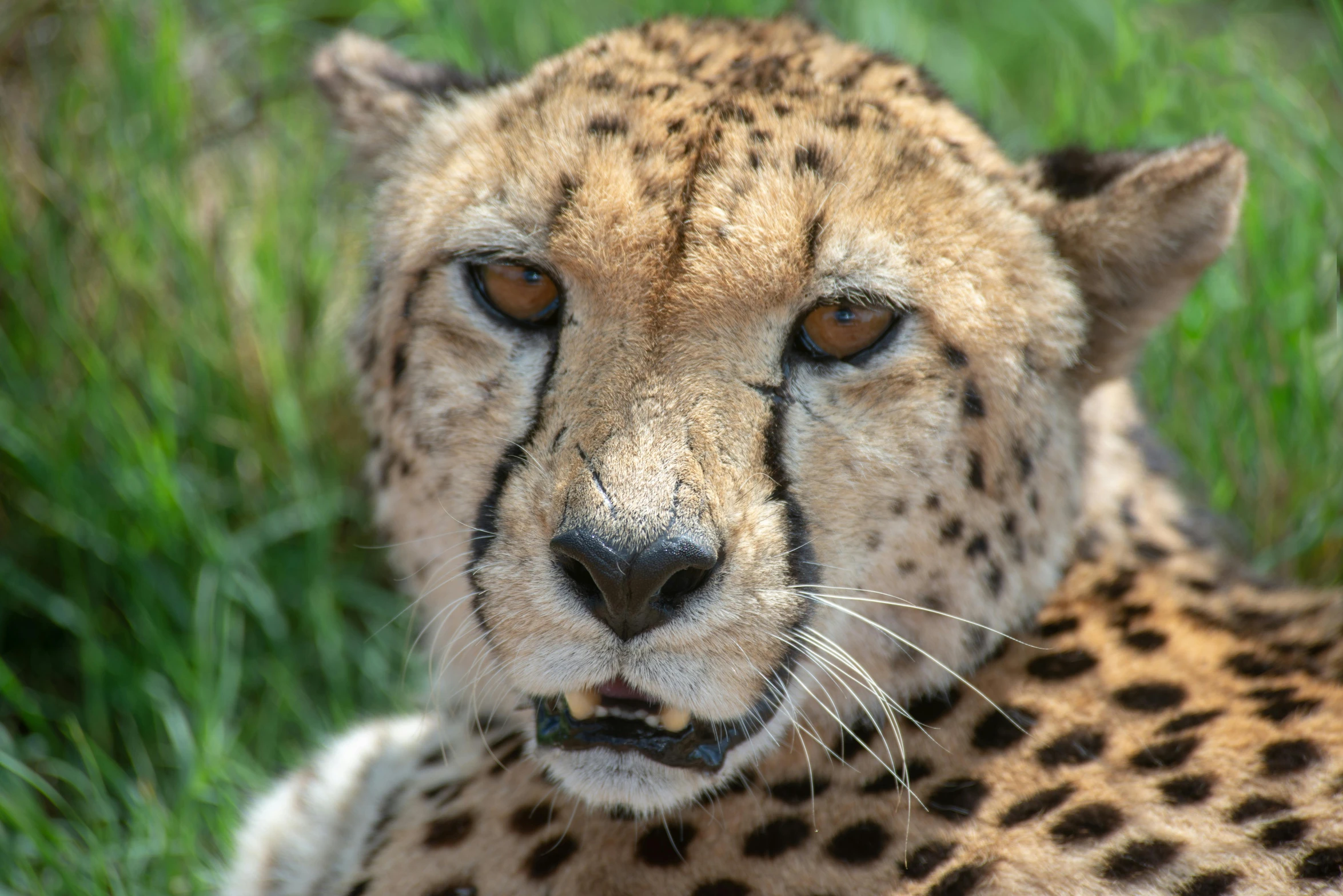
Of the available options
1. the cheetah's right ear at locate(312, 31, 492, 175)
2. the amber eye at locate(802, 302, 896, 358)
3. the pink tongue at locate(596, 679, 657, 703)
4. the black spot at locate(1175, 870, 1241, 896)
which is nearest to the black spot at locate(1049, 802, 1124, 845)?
the black spot at locate(1175, 870, 1241, 896)

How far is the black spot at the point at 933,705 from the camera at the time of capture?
73.1 inches

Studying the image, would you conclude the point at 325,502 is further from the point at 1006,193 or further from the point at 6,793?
the point at 1006,193

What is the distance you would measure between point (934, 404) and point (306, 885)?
1.19 metres

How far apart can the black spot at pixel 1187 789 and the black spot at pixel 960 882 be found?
0.24 meters

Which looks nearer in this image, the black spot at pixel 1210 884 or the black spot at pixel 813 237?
the black spot at pixel 1210 884

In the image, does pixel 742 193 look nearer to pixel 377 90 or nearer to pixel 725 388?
pixel 725 388

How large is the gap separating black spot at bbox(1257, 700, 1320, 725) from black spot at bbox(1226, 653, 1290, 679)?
0.27 ft

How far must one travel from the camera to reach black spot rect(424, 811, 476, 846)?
1.90 meters

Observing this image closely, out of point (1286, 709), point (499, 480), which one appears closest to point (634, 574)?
point (499, 480)

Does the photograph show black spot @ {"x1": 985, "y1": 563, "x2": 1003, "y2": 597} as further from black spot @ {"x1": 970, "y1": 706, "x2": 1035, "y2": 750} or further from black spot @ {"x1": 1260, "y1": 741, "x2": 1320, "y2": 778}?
black spot @ {"x1": 1260, "y1": 741, "x2": 1320, "y2": 778}

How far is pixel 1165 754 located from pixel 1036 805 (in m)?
0.18

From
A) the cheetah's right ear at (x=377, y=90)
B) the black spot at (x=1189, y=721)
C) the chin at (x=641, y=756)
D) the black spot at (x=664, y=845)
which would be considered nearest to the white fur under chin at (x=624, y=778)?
the chin at (x=641, y=756)

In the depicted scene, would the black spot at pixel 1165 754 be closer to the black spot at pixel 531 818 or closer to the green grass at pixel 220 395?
the black spot at pixel 531 818

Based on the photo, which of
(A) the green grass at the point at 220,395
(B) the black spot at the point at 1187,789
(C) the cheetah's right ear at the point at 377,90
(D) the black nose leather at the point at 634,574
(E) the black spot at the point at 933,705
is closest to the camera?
(D) the black nose leather at the point at 634,574
